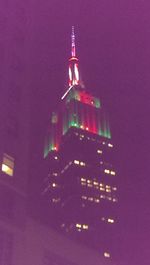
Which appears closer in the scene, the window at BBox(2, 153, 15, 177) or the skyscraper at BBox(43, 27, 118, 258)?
the window at BBox(2, 153, 15, 177)

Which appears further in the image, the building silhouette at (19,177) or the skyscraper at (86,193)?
the skyscraper at (86,193)

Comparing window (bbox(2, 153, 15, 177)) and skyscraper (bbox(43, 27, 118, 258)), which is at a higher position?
skyscraper (bbox(43, 27, 118, 258))

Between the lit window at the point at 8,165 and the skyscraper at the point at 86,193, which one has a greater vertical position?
the skyscraper at the point at 86,193

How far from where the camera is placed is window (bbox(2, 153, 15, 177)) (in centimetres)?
4315

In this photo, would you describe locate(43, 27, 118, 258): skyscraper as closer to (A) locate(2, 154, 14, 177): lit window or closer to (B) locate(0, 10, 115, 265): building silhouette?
(B) locate(0, 10, 115, 265): building silhouette

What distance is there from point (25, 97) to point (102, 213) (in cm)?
13595

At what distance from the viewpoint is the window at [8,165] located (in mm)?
43150

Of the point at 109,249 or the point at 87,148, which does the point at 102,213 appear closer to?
the point at 109,249

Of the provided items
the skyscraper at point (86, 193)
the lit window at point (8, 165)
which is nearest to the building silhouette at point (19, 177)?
the lit window at point (8, 165)

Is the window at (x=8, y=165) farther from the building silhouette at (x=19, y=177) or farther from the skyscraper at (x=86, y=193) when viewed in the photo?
the skyscraper at (x=86, y=193)

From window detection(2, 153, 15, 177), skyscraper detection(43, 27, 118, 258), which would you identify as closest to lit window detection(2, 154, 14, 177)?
window detection(2, 153, 15, 177)

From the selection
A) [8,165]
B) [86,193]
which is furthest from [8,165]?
[86,193]

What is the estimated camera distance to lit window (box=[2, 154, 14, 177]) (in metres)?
43.1

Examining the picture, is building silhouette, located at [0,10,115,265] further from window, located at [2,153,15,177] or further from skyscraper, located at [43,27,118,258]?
skyscraper, located at [43,27,118,258]
